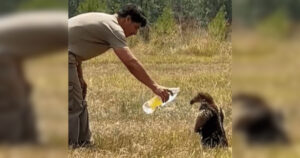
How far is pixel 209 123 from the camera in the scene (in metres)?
2.62

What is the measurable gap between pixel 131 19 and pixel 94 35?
0.19 meters

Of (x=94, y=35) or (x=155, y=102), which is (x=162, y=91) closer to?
(x=155, y=102)

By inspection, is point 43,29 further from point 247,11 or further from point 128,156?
point 128,156

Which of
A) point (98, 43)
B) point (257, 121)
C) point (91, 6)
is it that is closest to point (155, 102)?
point (98, 43)

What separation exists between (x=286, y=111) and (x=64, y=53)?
0.96m

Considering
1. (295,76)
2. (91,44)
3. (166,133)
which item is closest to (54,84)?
(295,76)

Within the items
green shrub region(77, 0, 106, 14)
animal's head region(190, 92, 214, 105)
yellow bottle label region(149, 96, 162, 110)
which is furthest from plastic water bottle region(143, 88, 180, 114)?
green shrub region(77, 0, 106, 14)

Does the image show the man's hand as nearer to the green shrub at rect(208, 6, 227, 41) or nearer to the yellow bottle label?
the yellow bottle label

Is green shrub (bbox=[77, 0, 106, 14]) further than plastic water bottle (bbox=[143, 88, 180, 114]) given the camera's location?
→ No

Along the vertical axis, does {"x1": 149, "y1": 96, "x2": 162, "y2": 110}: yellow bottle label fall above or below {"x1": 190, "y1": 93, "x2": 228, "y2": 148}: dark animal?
above

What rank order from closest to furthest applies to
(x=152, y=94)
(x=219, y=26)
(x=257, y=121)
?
(x=257, y=121) → (x=219, y=26) → (x=152, y=94)

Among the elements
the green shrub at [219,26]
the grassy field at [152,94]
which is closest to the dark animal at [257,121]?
the grassy field at [152,94]

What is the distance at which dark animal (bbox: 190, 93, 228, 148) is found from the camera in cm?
258

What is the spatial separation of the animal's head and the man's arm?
0.14 meters
